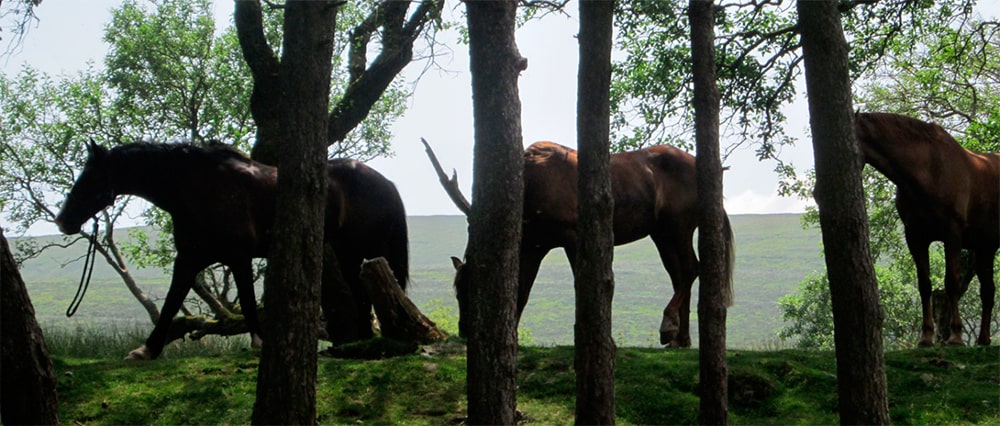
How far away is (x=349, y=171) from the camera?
12.5 m

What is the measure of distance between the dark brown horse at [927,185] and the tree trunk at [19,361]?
31.1ft

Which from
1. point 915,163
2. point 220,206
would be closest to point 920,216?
point 915,163

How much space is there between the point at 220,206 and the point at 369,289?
2099mm

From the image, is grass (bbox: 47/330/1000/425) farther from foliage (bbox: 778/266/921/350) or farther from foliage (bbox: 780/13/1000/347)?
foliage (bbox: 778/266/921/350)

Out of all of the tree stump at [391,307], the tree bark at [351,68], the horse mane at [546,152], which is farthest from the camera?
the tree bark at [351,68]

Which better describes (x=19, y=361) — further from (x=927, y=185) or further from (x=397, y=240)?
(x=927, y=185)

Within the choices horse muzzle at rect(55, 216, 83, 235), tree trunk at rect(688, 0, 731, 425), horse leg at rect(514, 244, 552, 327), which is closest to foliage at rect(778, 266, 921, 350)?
horse leg at rect(514, 244, 552, 327)

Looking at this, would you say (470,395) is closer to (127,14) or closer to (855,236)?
(855,236)

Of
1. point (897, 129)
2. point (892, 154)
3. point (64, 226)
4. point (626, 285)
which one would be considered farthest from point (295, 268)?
point (626, 285)

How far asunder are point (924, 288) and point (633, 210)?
3.92 meters

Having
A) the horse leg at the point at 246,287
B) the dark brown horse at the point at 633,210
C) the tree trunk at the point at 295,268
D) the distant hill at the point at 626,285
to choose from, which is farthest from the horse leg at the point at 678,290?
the distant hill at the point at 626,285

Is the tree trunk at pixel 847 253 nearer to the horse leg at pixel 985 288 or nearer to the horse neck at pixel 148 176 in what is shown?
the horse leg at pixel 985 288

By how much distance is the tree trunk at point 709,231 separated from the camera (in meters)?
8.42

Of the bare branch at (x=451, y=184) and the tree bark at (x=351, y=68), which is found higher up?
the tree bark at (x=351, y=68)
